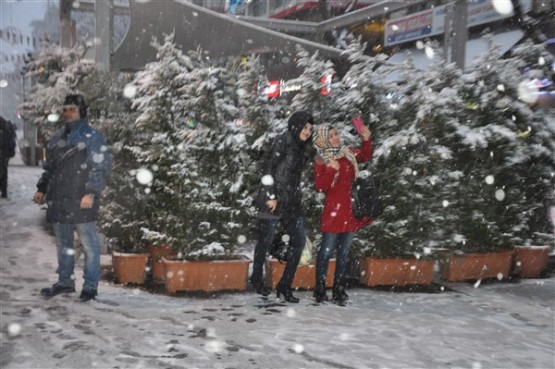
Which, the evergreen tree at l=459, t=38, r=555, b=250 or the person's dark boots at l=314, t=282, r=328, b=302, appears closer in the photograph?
the person's dark boots at l=314, t=282, r=328, b=302

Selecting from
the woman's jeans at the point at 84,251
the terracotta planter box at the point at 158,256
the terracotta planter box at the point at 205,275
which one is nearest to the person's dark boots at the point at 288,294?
the terracotta planter box at the point at 205,275

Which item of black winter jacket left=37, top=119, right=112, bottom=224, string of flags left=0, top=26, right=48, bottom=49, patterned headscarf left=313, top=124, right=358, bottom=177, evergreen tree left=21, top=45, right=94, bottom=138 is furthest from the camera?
string of flags left=0, top=26, right=48, bottom=49

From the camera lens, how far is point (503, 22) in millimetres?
14594

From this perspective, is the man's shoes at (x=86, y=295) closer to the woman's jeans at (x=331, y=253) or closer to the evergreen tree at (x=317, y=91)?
the woman's jeans at (x=331, y=253)

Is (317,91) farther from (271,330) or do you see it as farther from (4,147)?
(4,147)

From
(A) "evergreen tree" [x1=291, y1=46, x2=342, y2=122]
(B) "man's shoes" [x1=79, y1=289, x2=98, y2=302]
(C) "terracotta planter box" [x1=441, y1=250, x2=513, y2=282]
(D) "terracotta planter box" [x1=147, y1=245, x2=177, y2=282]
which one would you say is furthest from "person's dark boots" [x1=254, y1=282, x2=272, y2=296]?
(C) "terracotta planter box" [x1=441, y1=250, x2=513, y2=282]

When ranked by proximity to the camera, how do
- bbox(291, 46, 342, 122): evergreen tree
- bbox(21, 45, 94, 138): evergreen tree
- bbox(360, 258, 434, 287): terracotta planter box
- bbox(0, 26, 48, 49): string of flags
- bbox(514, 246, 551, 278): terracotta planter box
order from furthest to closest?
bbox(0, 26, 48, 49): string of flags < bbox(21, 45, 94, 138): evergreen tree < bbox(514, 246, 551, 278): terracotta planter box < bbox(360, 258, 434, 287): terracotta planter box < bbox(291, 46, 342, 122): evergreen tree

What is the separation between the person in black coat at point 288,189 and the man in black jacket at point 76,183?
150 cm

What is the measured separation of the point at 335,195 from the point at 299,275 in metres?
1.15

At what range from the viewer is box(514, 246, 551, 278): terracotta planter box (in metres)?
7.51

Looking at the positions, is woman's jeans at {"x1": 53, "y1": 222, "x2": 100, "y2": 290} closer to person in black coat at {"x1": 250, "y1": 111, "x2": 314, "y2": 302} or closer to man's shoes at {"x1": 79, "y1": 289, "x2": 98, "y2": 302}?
man's shoes at {"x1": 79, "y1": 289, "x2": 98, "y2": 302}

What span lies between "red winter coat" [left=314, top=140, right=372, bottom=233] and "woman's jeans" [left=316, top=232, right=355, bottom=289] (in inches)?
3.8

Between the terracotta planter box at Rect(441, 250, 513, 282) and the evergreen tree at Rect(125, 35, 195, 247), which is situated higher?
the evergreen tree at Rect(125, 35, 195, 247)

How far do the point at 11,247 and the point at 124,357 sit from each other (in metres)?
4.71
